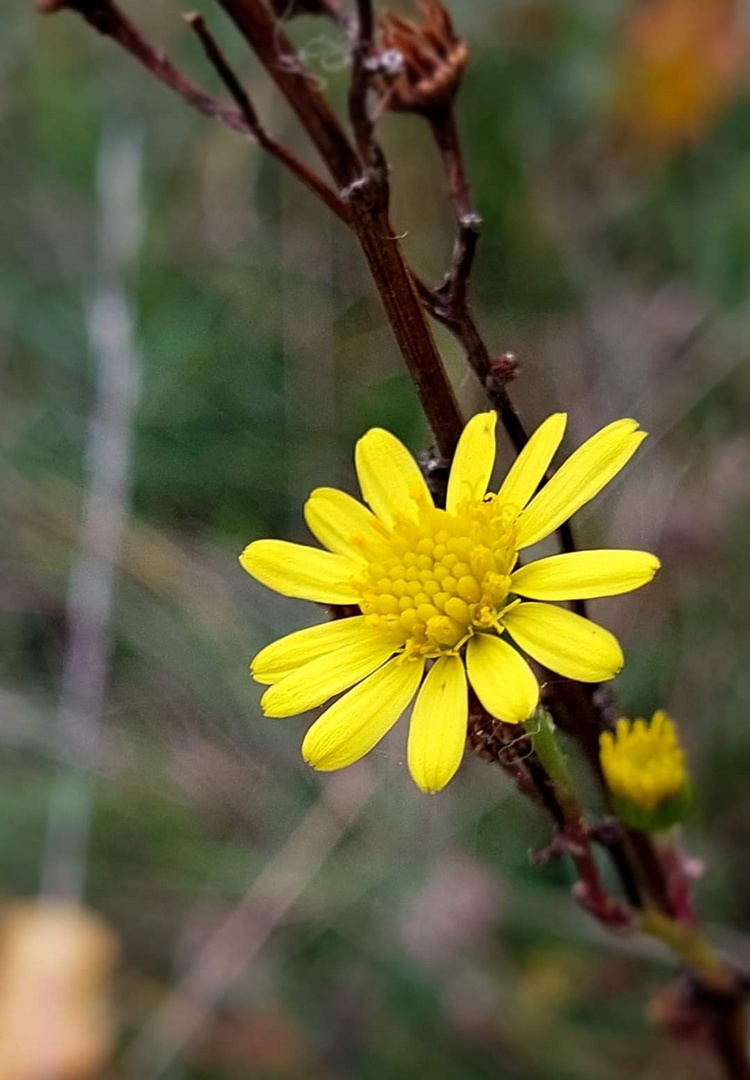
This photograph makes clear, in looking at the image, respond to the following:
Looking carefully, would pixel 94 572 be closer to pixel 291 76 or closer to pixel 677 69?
pixel 291 76

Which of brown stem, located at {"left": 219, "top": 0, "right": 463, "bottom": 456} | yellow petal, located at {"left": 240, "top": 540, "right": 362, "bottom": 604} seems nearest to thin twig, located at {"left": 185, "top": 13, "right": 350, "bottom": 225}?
brown stem, located at {"left": 219, "top": 0, "right": 463, "bottom": 456}

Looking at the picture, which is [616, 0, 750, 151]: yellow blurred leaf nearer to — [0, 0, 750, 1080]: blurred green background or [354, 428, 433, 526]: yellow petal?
[0, 0, 750, 1080]: blurred green background

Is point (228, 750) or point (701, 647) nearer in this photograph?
point (701, 647)

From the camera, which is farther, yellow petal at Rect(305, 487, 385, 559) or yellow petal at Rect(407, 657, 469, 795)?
yellow petal at Rect(305, 487, 385, 559)

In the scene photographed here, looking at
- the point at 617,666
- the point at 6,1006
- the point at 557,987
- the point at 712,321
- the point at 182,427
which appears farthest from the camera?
the point at 182,427

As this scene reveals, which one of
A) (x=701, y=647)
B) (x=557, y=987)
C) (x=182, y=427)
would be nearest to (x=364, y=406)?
(x=182, y=427)

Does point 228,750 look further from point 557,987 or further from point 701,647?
point 701,647
